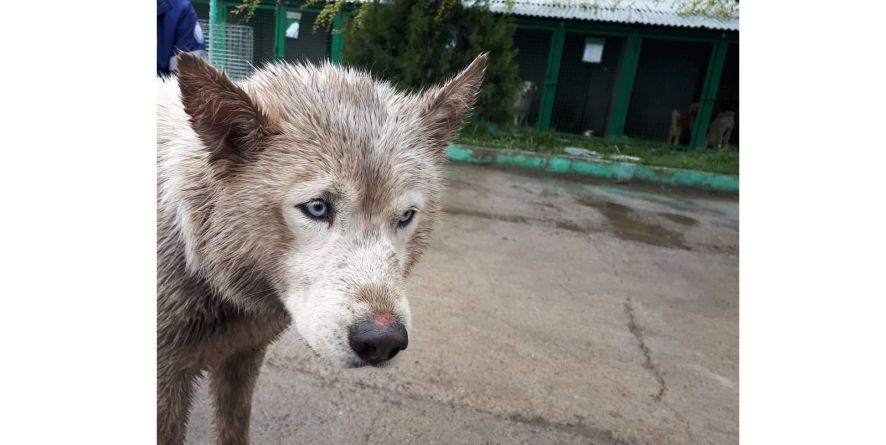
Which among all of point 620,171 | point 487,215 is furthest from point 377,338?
point 620,171

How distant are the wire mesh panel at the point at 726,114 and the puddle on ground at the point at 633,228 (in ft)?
15.2

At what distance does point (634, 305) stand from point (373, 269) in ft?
9.35

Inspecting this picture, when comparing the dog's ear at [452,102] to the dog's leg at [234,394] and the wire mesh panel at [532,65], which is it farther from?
the wire mesh panel at [532,65]

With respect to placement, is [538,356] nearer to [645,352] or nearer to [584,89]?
[645,352]

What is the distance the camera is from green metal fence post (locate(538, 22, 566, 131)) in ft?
27.2

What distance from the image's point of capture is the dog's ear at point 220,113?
987mm

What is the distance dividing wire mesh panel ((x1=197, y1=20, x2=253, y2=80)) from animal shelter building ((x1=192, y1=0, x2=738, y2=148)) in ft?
18.4

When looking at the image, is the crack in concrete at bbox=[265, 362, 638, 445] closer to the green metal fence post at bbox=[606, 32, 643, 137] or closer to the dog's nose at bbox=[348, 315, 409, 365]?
the dog's nose at bbox=[348, 315, 409, 365]

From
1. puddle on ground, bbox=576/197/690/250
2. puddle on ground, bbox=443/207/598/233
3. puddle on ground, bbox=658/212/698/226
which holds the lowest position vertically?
puddle on ground, bbox=443/207/598/233

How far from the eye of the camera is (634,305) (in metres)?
3.51

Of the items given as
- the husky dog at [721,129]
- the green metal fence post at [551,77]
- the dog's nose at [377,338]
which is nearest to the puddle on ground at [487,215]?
the dog's nose at [377,338]

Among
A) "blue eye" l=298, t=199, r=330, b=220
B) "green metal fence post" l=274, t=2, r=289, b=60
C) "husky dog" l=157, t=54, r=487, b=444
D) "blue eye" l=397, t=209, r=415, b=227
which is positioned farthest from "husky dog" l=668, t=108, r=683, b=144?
"blue eye" l=298, t=199, r=330, b=220

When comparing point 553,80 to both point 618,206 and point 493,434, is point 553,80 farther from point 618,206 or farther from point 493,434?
point 493,434

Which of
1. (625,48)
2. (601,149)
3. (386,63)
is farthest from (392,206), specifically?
(625,48)
